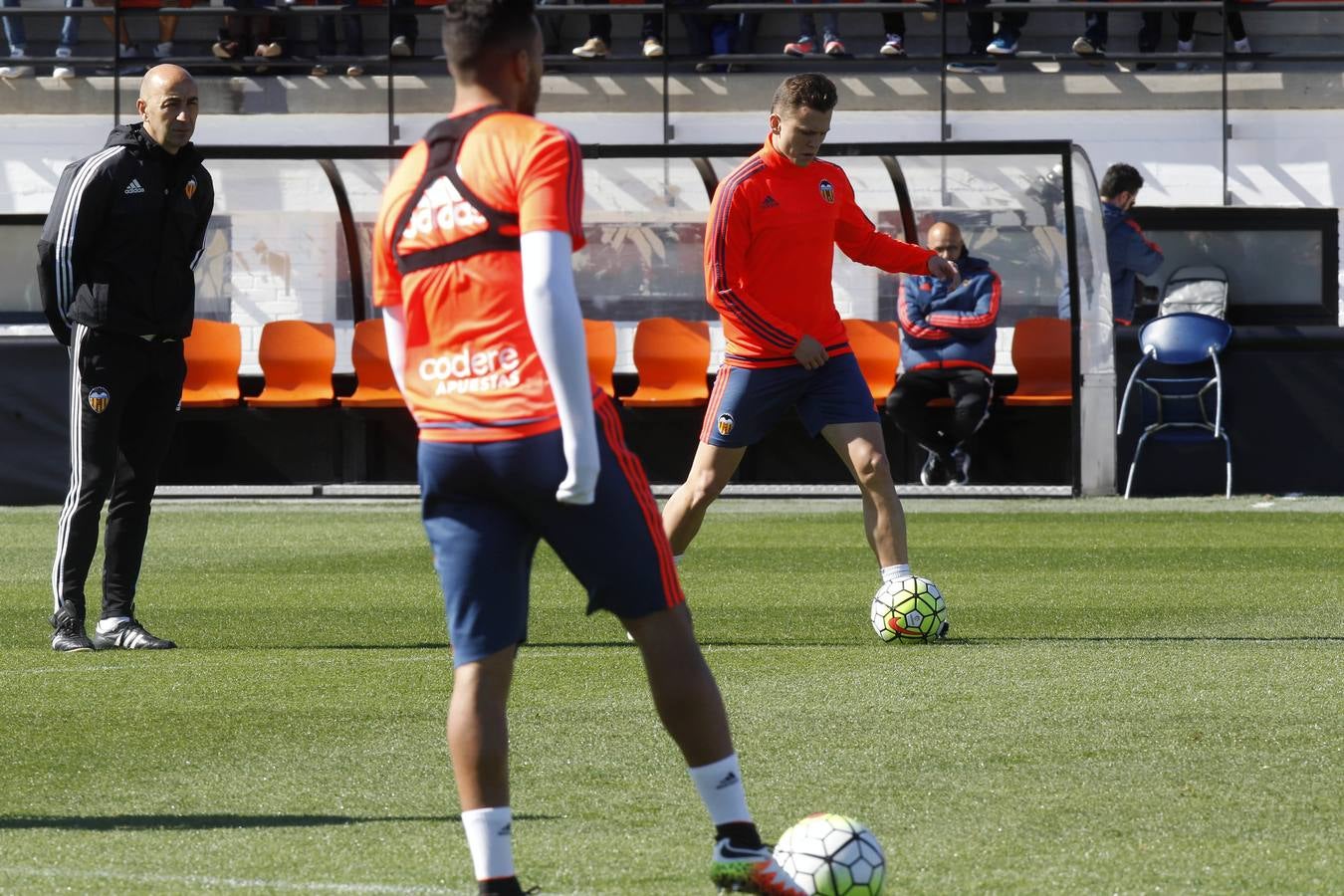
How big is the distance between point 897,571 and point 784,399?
789 mm

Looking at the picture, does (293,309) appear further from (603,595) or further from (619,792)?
(603,595)

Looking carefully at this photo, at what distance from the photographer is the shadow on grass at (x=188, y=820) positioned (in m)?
4.88

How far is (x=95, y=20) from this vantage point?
988 inches

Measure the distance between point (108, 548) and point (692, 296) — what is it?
941 centimetres

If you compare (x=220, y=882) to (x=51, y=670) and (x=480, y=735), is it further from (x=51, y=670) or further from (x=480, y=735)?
(x=51, y=670)

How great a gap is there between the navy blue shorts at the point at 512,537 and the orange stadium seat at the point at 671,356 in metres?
12.7

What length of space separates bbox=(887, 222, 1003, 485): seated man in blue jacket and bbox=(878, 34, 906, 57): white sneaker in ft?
23.4

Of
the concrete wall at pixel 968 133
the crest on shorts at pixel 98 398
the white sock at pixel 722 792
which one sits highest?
the concrete wall at pixel 968 133

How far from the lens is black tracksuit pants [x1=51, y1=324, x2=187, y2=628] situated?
25.6 ft

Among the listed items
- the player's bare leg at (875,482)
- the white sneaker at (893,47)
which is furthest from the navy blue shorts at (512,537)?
the white sneaker at (893,47)

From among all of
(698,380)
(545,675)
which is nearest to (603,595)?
(545,675)

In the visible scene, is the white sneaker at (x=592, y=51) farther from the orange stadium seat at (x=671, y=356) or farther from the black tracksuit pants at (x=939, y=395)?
the black tracksuit pants at (x=939, y=395)

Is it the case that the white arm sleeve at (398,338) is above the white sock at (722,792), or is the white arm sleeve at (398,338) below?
above

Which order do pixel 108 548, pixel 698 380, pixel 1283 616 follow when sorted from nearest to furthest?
pixel 108 548 < pixel 1283 616 < pixel 698 380
